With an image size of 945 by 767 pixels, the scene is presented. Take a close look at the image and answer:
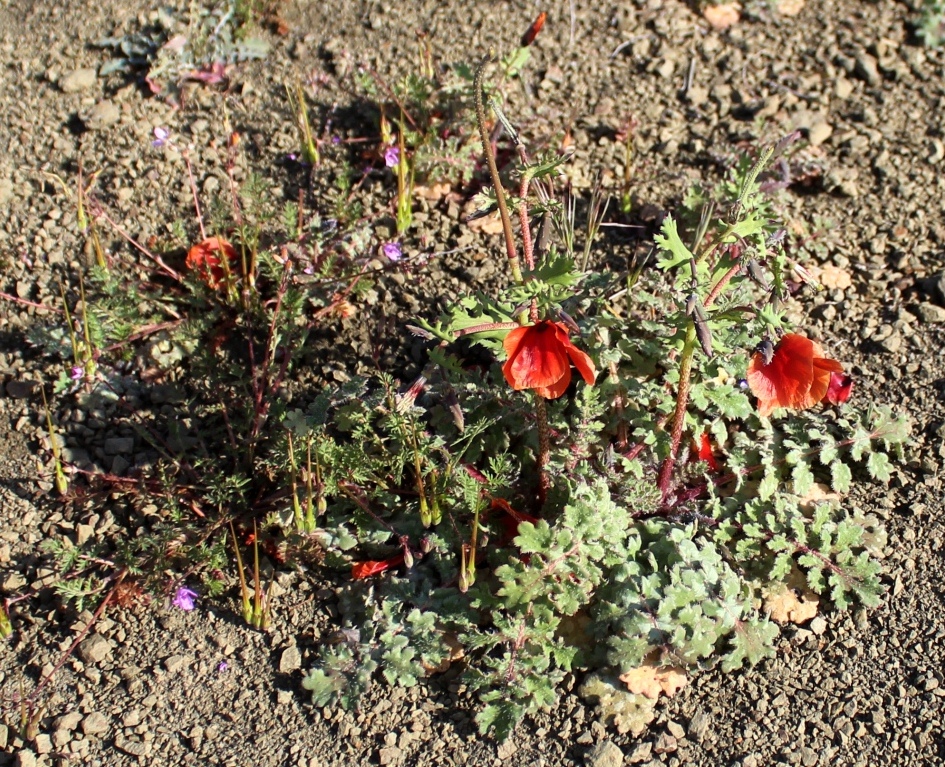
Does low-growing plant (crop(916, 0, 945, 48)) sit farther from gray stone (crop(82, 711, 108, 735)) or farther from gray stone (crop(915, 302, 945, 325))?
gray stone (crop(82, 711, 108, 735))

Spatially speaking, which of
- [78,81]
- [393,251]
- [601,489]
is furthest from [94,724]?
[78,81]

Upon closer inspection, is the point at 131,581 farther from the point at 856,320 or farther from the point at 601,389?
the point at 856,320

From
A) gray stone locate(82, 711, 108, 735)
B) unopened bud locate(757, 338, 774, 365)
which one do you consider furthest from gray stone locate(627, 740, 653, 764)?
gray stone locate(82, 711, 108, 735)

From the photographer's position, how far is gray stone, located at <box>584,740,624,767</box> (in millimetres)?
2629

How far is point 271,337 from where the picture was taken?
3.13 metres

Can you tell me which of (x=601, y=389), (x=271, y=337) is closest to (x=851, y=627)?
(x=601, y=389)

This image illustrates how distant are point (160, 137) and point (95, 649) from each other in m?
1.88

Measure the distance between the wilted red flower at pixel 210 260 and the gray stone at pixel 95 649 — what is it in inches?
47.2

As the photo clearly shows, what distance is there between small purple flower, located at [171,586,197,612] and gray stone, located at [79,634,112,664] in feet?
0.71

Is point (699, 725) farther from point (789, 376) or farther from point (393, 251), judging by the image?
point (393, 251)

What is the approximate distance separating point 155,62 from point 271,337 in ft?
5.25

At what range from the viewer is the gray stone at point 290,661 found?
2840mm

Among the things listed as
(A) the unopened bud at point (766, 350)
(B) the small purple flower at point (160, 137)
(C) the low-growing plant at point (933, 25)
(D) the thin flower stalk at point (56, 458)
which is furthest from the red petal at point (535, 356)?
(C) the low-growing plant at point (933, 25)

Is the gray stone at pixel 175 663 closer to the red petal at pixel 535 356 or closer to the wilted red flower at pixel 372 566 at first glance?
the wilted red flower at pixel 372 566
